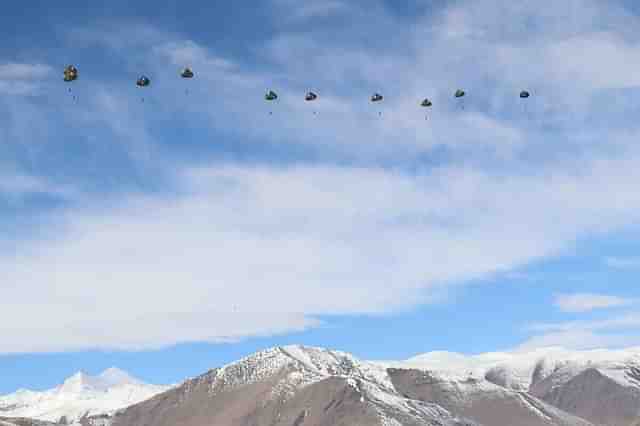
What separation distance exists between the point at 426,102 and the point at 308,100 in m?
20.6

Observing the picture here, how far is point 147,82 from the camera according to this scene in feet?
511

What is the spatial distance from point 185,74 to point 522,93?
58.1m

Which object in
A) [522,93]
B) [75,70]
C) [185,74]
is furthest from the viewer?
[522,93]

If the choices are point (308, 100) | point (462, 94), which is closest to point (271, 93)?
point (308, 100)

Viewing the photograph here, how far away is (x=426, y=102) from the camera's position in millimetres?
175625

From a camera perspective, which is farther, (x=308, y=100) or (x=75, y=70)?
(x=308, y=100)

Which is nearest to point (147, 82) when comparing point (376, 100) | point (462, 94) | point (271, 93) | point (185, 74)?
point (185, 74)

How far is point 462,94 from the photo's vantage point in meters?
182

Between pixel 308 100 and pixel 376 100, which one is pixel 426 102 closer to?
pixel 376 100

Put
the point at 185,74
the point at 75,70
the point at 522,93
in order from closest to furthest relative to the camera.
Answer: the point at 75,70 < the point at 185,74 < the point at 522,93

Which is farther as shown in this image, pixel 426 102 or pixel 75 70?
pixel 426 102

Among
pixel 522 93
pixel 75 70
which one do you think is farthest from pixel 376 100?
pixel 75 70

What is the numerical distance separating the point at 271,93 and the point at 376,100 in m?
18.7

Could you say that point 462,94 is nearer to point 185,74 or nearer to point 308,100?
point 308,100
